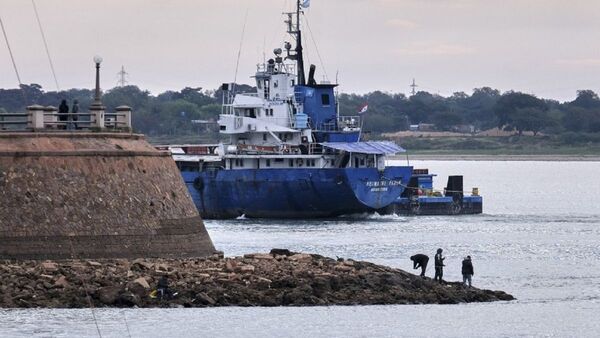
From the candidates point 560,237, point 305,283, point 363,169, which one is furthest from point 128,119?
point 363,169

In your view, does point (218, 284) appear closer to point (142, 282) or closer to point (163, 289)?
point (163, 289)

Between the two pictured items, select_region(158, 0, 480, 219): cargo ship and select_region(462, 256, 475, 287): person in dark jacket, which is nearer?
select_region(462, 256, 475, 287): person in dark jacket

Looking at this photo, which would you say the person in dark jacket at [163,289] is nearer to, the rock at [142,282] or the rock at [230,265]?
the rock at [142,282]

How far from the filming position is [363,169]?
298ft

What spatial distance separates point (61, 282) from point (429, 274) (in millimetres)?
14196

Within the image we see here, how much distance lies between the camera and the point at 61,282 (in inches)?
1796

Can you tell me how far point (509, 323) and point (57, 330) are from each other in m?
10.4

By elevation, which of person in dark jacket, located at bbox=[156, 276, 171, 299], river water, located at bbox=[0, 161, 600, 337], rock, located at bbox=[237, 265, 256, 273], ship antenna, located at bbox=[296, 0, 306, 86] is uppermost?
ship antenna, located at bbox=[296, 0, 306, 86]

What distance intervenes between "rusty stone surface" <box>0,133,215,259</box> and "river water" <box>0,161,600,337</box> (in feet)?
11.7

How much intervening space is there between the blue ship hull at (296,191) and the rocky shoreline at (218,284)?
130ft

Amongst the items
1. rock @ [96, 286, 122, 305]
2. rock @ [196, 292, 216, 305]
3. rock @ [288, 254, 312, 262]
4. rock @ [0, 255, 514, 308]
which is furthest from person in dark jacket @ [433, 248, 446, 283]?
rock @ [96, 286, 122, 305]

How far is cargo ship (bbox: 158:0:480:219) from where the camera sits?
9100 centimetres

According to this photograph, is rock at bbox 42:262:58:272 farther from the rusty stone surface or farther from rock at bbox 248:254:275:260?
rock at bbox 248:254:275:260

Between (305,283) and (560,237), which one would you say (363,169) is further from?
(305,283)
